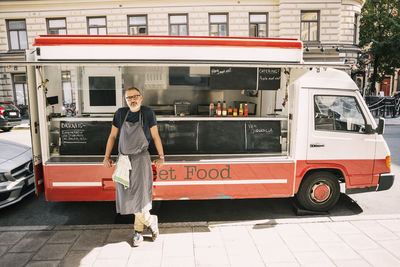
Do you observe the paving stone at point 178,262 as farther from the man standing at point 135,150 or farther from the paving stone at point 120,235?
the paving stone at point 120,235

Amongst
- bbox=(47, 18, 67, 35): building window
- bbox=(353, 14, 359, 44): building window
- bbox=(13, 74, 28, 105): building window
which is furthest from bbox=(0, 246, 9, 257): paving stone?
bbox=(353, 14, 359, 44): building window

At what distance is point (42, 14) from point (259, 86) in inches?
795

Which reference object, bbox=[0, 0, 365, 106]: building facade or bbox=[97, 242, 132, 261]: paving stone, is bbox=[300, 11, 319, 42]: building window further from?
bbox=[97, 242, 132, 261]: paving stone

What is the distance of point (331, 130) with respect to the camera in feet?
15.3

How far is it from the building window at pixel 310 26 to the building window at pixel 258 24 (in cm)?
233

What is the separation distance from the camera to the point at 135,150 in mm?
3645

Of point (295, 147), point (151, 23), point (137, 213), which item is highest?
point (151, 23)

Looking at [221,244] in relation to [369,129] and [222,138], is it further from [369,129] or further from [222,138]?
[369,129]

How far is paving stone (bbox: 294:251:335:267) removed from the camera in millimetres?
3447

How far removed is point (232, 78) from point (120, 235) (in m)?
2.96

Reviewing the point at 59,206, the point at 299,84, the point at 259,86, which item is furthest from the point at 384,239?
the point at 59,206

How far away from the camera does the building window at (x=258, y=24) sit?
1922cm

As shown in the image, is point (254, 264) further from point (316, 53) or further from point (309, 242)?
point (316, 53)

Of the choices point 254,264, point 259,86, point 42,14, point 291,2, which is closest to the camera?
point 254,264
